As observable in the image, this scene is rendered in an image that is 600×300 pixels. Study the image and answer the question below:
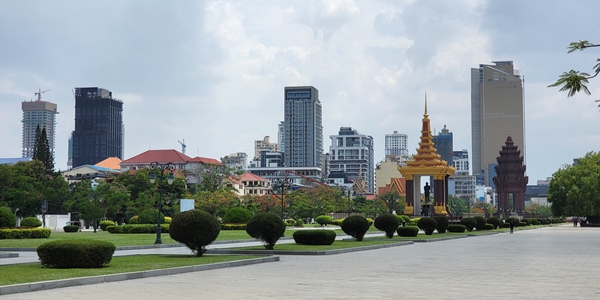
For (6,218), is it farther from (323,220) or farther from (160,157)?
(160,157)

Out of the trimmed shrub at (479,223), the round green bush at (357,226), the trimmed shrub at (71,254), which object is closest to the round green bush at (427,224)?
the round green bush at (357,226)

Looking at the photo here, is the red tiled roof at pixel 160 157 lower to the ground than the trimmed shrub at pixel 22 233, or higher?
higher

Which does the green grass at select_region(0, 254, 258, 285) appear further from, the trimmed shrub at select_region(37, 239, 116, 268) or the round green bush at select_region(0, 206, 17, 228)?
the round green bush at select_region(0, 206, 17, 228)

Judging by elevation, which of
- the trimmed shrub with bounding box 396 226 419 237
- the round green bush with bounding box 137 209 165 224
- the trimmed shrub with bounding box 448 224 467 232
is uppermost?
the round green bush with bounding box 137 209 165 224

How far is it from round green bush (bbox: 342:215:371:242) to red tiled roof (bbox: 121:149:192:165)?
108 m

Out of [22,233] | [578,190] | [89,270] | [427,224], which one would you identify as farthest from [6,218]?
[578,190]

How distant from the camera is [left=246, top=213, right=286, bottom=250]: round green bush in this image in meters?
29.8

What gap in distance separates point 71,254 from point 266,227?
11.3 m

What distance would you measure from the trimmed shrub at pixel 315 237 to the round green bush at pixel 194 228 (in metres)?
9.03

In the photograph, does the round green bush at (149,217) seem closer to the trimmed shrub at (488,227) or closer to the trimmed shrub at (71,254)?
the trimmed shrub at (488,227)

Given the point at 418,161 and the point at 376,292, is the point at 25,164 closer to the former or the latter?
the point at 418,161

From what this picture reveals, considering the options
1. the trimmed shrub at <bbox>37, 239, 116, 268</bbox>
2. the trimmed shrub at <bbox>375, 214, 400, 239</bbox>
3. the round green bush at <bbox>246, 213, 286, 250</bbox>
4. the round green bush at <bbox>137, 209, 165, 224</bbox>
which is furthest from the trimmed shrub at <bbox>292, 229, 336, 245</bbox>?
the round green bush at <bbox>137, 209, 165, 224</bbox>

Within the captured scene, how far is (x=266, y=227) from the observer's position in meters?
29.8

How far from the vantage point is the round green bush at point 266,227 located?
29766 mm
